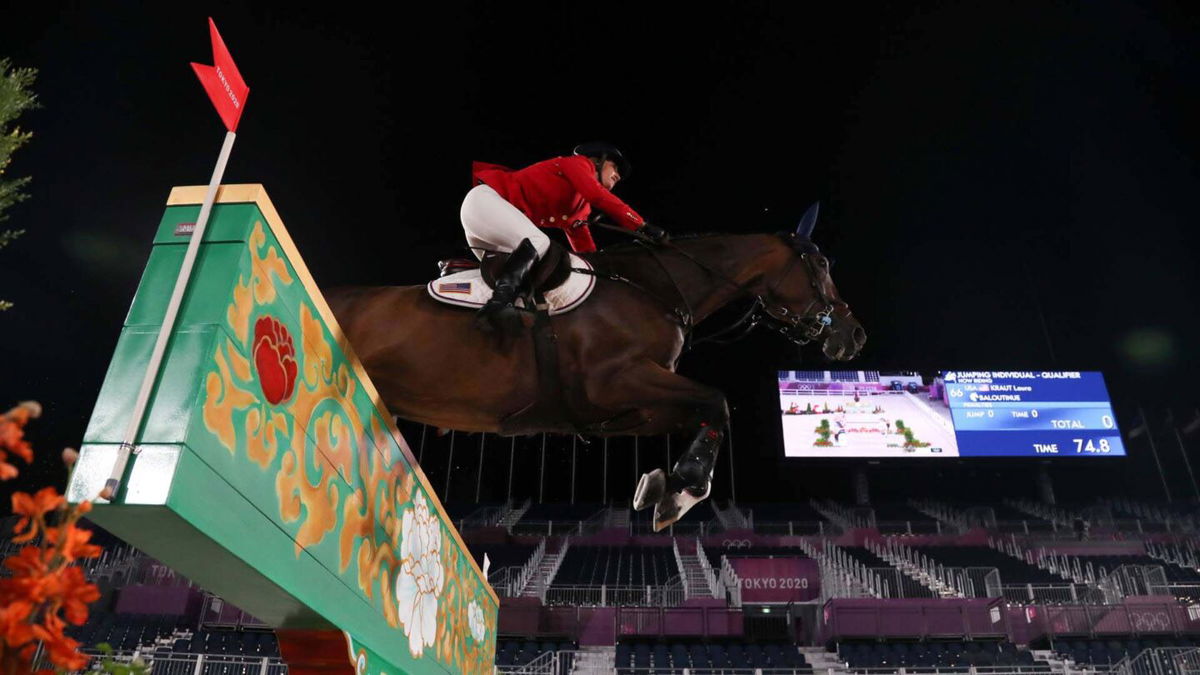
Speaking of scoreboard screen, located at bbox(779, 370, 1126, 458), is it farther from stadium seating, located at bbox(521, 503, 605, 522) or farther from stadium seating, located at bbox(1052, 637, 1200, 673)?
stadium seating, located at bbox(521, 503, 605, 522)

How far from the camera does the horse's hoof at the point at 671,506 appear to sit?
2746 mm

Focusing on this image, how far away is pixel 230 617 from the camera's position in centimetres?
1309

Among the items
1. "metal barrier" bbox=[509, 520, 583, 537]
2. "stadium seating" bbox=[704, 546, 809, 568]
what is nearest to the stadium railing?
"stadium seating" bbox=[704, 546, 809, 568]

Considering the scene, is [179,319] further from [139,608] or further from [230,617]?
[139,608]

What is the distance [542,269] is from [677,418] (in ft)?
2.44

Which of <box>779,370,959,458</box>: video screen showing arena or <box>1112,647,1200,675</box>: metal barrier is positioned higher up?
<box>779,370,959,458</box>: video screen showing arena

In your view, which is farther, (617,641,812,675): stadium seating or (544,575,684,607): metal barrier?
(544,575,684,607): metal barrier

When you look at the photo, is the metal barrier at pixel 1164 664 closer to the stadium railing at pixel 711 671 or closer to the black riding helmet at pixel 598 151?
the stadium railing at pixel 711 671

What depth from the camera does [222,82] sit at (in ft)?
6.35

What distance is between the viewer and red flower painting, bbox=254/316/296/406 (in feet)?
5.88

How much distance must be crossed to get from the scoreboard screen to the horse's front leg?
51.0ft

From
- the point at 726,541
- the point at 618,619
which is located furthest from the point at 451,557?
the point at 726,541

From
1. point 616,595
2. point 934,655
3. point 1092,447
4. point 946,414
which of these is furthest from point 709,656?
point 1092,447

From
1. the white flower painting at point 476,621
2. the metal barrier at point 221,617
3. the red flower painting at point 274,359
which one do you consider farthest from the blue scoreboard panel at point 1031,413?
the red flower painting at point 274,359
